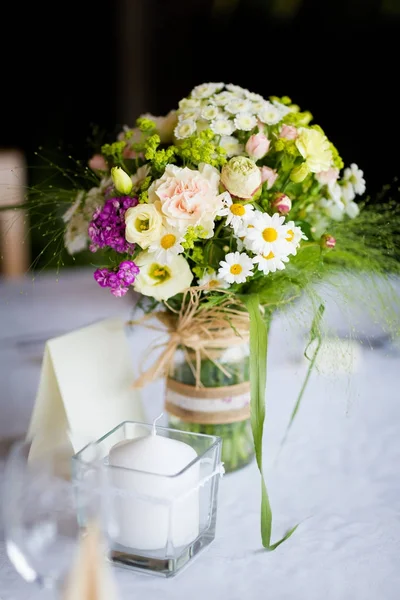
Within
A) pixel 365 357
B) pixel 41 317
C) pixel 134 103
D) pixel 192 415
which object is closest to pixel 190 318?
pixel 192 415

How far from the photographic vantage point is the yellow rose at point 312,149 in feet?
2.75

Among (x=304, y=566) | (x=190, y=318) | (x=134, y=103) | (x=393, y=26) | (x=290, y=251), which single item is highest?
(x=393, y=26)

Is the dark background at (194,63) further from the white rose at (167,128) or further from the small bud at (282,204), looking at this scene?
the small bud at (282,204)

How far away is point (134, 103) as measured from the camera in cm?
305

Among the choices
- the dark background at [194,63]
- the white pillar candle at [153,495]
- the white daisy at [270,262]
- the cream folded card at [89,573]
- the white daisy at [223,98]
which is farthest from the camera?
the dark background at [194,63]

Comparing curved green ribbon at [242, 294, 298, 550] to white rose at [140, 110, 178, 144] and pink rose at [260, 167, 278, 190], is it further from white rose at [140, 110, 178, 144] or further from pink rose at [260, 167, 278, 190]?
white rose at [140, 110, 178, 144]

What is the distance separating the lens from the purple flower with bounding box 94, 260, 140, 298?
30.1 inches

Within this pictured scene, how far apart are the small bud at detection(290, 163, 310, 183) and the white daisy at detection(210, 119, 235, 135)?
0.09 m

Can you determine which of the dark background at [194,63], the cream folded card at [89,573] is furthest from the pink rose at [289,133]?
the cream folded card at [89,573]

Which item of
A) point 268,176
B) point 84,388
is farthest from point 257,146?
point 84,388

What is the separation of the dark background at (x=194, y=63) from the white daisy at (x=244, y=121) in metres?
0.30

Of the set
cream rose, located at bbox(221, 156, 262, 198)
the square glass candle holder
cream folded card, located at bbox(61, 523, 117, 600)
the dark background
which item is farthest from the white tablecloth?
the dark background

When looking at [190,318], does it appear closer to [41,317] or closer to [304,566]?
[304,566]

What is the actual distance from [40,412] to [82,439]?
0.06 meters
